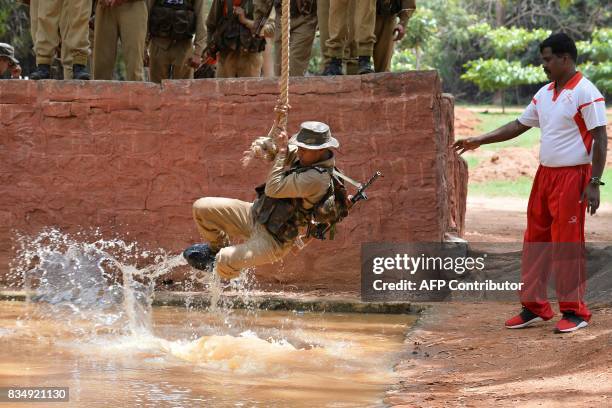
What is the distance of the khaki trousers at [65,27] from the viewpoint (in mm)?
9609

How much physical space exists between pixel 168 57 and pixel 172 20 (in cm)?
53

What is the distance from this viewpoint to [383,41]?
9.98 meters

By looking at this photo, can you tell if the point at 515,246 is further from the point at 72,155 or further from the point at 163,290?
the point at 72,155

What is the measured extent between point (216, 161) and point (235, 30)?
1.71m

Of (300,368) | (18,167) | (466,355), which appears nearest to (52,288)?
(18,167)

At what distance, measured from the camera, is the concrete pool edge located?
888 centimetres

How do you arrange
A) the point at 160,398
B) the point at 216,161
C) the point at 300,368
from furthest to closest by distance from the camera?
1. the point at 216,161
2. the point at 300,368
3. the point at 160,398

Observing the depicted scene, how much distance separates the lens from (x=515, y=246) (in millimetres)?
9977

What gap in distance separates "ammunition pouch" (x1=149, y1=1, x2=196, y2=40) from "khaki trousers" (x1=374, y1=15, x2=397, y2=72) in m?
2.04

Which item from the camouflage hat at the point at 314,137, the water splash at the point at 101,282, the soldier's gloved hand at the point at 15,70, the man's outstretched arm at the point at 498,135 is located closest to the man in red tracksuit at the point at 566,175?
the man's outstretched arm at the point at 498,135

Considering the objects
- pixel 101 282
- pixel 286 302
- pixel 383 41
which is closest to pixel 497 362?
pixel 286 302

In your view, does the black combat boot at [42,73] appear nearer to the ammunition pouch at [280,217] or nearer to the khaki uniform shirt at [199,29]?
the khaki uniform shirt at [199,29]

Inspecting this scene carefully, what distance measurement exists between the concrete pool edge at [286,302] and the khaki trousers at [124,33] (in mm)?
2459

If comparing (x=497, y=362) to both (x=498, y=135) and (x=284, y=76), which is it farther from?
(x=284, y=76)
